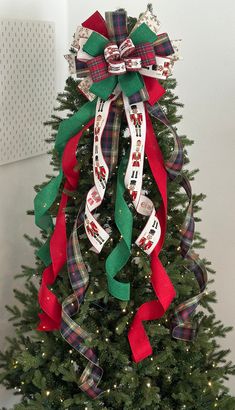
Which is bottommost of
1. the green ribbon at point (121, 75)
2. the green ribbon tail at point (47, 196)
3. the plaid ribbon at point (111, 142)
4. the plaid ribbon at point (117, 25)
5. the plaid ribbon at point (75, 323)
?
the plaid ribbon at point (75, 323)

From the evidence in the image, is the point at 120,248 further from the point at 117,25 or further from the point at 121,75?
the point at 117,25

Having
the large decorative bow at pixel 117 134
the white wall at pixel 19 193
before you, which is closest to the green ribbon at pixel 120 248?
the large decorative bow at pixel 117 134

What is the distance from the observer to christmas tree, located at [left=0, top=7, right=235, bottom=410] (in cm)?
142

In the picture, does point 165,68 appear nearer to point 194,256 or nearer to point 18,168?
point 194,256

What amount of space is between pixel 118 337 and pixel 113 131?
575 mm

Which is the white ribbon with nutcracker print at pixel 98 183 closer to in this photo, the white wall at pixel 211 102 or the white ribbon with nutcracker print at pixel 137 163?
the white ribbon with nutcracker print at pixel 137 163

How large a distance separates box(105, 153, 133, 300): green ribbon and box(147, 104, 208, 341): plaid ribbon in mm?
147

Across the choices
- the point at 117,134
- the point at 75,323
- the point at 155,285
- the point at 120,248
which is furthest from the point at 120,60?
the point at 75,323

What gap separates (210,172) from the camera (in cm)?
208

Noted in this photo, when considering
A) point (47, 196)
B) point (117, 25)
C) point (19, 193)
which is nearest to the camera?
point (117, 25)

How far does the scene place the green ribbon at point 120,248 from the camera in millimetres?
1404

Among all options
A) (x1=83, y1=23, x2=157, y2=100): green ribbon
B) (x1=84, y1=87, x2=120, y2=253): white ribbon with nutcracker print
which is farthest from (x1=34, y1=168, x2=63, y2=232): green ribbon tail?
(x1=83, y1=23, x2=157, y2=100): green ribbon

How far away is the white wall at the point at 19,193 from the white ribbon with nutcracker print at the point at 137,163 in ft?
2.06

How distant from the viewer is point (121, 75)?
1418 mm
